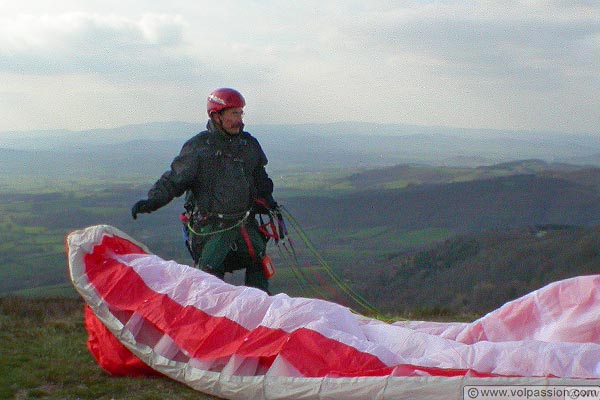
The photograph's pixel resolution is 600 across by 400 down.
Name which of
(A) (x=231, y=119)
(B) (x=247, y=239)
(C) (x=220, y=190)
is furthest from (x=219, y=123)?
(B) (x=247, y=239)

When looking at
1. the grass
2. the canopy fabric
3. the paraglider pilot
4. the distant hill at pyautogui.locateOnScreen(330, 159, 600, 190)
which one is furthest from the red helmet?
the distant hill at pyautogui.locateOnScreen(330, 159, 600, 190)

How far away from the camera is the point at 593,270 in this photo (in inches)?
961

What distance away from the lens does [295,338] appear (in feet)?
16.3

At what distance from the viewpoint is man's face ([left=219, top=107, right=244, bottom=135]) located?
7086 mm

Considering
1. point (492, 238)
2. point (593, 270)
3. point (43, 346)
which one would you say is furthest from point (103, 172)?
point (43, 346)

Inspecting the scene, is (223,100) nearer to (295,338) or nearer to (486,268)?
(295,338)

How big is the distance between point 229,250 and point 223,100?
1.41 metres

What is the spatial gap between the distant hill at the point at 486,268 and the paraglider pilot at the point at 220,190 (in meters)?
14.1

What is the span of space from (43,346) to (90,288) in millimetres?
1541

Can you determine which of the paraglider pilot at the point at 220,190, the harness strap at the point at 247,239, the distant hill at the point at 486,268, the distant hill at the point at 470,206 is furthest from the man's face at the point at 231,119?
the distant hill at the point at 470,206

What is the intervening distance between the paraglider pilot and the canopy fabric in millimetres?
771

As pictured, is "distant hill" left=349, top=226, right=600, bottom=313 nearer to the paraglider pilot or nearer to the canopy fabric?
the paraglider pilot

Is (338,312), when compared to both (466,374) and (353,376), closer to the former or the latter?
(353,376)

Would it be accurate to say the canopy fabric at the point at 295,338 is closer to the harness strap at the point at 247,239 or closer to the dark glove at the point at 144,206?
the dark glove at the point at 144,206
